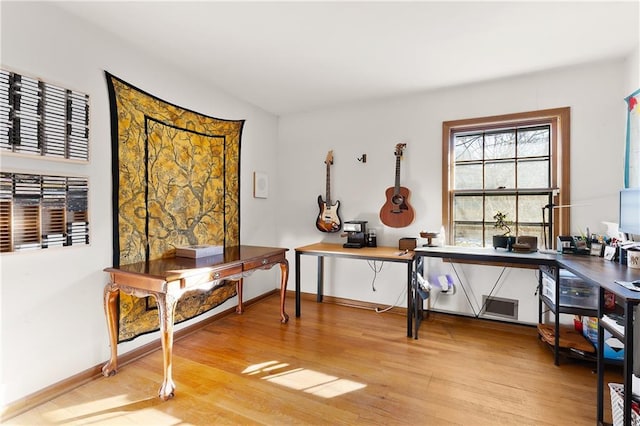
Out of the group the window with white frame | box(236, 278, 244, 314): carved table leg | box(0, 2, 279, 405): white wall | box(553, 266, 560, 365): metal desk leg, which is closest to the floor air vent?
the window with white frame

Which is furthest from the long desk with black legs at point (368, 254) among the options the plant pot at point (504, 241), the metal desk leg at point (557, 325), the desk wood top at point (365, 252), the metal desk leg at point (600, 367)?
the metal desk leg at point (600, 367)

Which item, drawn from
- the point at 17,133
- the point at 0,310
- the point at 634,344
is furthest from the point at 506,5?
the point at 0,310

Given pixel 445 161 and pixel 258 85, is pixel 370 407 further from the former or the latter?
pixel 258 85

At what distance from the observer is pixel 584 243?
254 centimetres

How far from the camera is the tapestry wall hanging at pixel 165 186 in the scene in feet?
7.56

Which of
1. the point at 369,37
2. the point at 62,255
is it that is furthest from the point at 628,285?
the point at 62,255

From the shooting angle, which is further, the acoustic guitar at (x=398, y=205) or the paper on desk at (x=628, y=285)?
the acoustic guitar at (x=398, y=205)

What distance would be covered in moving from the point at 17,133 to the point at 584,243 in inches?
163

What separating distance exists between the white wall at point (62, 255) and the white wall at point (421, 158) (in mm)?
1972

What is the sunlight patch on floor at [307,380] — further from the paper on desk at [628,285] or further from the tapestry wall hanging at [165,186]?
the paper on desk at [628,285]

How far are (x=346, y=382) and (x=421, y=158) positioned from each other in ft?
7.94

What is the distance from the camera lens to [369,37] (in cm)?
225

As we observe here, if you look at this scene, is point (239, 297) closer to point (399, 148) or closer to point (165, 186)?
point (165, 186)

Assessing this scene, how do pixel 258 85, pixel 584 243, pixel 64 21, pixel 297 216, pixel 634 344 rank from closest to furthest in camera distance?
pixel 634 344, pixel 64 21, pixel 584 243, pixel 258 85, pixel 297 216
